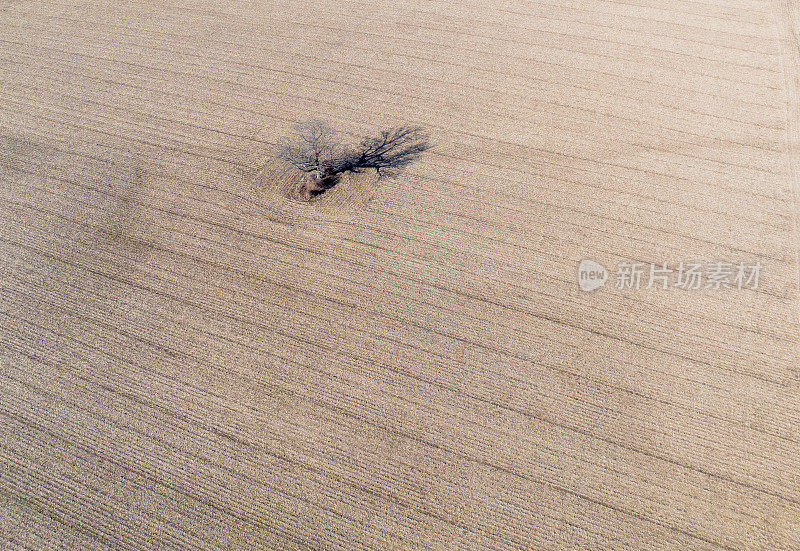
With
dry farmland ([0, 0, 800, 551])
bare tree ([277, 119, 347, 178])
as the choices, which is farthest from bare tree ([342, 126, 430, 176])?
dry farmland ([0, 0, 800, 551])

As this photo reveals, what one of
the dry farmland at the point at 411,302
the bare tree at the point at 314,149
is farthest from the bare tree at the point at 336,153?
the dry farmland at the point at 411,302

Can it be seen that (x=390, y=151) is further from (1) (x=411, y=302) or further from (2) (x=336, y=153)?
(1) (x=411, y=302)

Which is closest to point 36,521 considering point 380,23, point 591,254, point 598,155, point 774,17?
point 591,254

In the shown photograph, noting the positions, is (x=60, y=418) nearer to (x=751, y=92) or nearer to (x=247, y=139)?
(x=247, y=139)

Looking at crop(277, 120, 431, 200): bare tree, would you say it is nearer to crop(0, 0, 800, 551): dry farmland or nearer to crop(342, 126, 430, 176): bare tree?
crop(342, 126, 430, 176): bare tree

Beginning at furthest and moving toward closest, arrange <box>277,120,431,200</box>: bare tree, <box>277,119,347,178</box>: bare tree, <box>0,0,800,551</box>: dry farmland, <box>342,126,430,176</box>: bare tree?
<box>342,126,430,176</box>: bare tree → <box>277,119,347,178</box>: bare tree → <box>277,120,431,200</box>: bare tree → <box>0,0,800,551</box>: dry farmland

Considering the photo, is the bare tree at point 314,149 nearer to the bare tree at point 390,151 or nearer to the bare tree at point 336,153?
the bare tree at point 336,153
